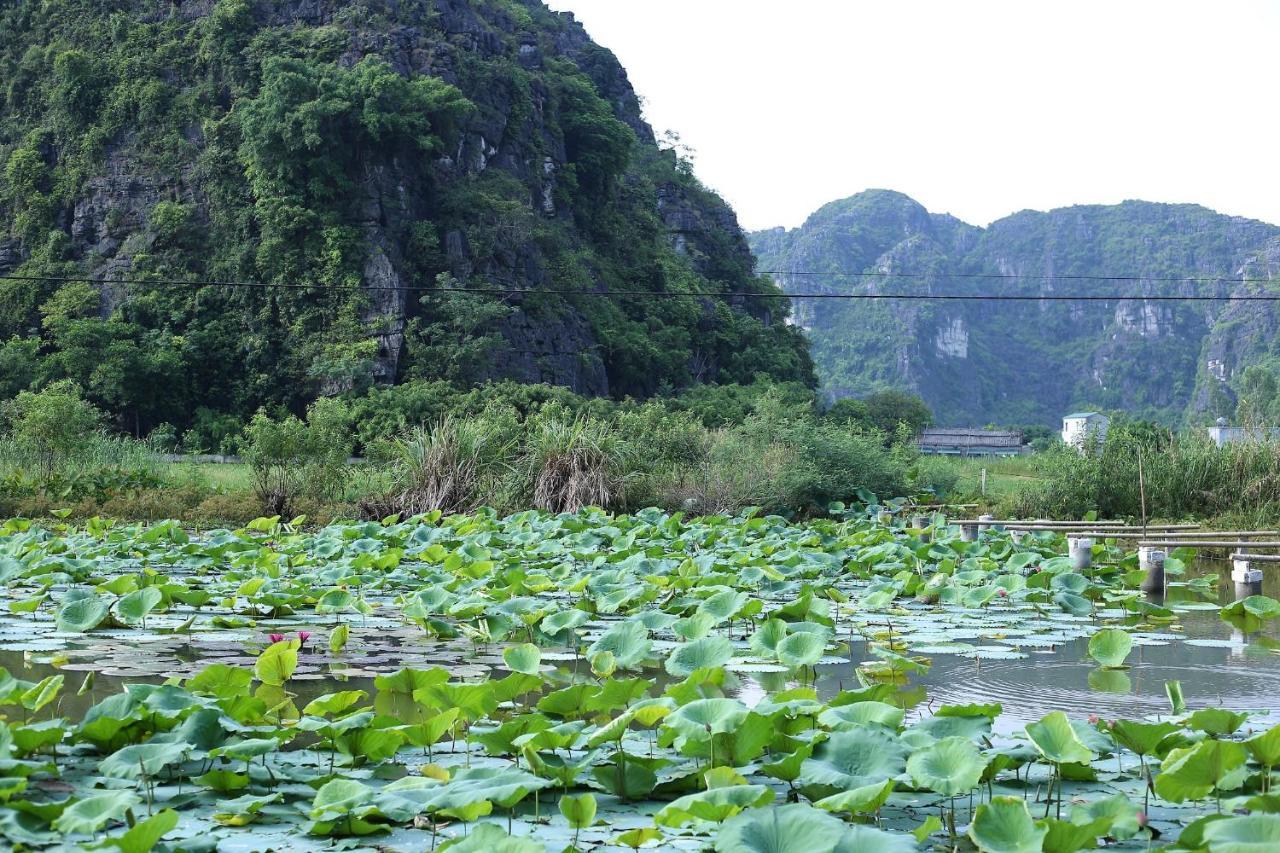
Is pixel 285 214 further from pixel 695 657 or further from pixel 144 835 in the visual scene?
pixel 144 835

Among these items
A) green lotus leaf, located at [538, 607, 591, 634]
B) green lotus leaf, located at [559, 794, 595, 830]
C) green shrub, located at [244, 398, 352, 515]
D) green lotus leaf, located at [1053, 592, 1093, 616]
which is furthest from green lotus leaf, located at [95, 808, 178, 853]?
green shrub, located at [244, 398, 352, 515]

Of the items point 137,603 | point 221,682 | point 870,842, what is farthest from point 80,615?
point 870,842

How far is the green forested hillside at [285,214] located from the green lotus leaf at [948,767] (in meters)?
31.4

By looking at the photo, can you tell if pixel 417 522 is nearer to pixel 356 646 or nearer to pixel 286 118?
pixel 356 646

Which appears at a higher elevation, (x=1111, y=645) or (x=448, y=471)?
(x=1111, y=645)

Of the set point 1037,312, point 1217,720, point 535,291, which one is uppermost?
point 1037,312

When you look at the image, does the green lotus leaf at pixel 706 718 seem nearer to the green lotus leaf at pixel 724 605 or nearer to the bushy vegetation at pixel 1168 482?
the green lotus leaf at pixel 724 605

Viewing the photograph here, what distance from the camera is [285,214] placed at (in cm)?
3647

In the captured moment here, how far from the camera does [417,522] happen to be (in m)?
11.3

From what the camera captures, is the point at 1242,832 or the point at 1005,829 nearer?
the point at 1242,832

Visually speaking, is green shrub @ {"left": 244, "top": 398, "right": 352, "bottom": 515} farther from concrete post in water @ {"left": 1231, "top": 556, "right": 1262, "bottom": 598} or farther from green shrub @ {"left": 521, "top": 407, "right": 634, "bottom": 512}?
concrete post in water @ {"left": 1231, "top": 556, "right": 1262, "bottom": 598}

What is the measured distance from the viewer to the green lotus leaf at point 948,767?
2.77m

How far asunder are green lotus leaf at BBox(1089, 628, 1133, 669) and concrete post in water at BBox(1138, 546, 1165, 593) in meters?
3.97

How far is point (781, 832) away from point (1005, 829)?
51 cm
